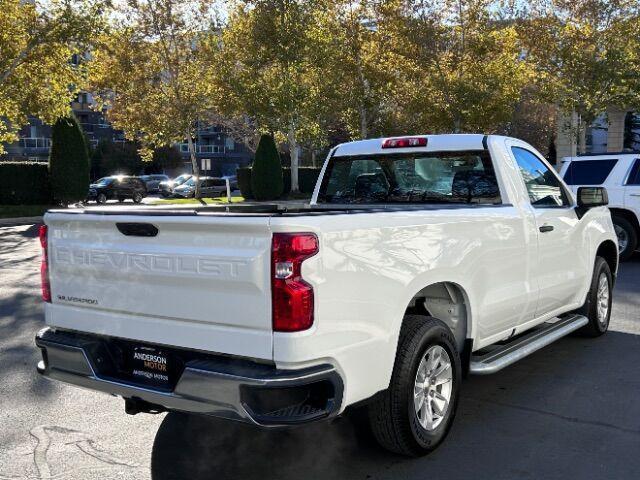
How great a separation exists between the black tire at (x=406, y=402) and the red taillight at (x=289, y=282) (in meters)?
0.79

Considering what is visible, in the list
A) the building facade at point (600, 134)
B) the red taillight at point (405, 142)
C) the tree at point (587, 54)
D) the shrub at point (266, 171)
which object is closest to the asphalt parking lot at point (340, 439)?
the red taillight at point (405, 142)

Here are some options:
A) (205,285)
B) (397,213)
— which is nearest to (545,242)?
(397,213)

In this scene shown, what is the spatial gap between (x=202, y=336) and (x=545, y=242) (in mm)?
3087

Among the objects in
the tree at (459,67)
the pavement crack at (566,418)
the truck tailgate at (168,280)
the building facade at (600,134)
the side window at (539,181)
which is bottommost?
the pavement crack at (566,418)

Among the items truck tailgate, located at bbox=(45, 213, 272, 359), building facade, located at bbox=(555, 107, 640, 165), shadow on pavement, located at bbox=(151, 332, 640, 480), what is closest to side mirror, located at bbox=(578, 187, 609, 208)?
shadow on pavement, located at bbox=(151, 332, 640, 480)

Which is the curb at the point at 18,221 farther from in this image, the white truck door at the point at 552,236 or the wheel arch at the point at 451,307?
the wheel arch at the point at 451,307

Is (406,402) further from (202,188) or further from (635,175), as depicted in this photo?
(202,188)

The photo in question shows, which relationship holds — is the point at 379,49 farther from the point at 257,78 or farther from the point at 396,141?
the point at 396,141

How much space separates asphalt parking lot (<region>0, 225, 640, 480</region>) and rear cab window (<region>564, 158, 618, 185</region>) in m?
7.10

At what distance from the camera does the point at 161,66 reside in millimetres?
34281

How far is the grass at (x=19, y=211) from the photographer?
24.3 m

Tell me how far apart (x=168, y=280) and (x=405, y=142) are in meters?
2.76

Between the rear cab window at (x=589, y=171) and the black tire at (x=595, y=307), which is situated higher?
the rear cab window at (x=589, y=171)

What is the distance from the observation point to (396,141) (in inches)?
215
